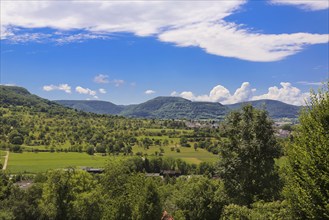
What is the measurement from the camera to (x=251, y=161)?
28734 millimetres

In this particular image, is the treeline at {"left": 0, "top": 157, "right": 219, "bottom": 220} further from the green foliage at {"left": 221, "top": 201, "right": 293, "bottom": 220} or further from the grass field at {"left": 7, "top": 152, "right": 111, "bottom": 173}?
the grass field at {"left": 7, "top": 152, "right": 111, "bottom": 173}

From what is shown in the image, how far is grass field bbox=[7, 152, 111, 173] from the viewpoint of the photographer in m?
123

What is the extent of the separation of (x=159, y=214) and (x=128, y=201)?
10.2 ft

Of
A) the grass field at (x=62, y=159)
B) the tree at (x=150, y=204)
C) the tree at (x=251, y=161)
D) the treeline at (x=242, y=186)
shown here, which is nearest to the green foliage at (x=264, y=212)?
the treeline at (x=242, y=186)

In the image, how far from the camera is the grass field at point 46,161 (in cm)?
12306

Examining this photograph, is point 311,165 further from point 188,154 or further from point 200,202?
point 188,154

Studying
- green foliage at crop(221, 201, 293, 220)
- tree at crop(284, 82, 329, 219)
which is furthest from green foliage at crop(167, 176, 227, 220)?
tree at crop(284, 82, 329, 219)

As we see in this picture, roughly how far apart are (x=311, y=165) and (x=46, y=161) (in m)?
130

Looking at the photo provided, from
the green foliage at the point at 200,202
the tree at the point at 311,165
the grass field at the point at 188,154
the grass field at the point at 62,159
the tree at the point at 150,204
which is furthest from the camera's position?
the grass field at the point at 188,154

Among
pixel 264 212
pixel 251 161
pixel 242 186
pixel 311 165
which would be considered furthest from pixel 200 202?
pixel 311 165

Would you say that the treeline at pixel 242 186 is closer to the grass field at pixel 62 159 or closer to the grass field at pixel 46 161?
the grass field at pixel 46 161

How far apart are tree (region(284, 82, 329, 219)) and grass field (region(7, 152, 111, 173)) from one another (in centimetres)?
10234

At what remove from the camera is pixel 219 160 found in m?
30.2

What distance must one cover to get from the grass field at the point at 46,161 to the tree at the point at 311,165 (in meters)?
102
